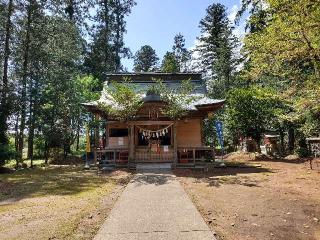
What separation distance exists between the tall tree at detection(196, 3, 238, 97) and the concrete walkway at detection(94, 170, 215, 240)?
32857 mm

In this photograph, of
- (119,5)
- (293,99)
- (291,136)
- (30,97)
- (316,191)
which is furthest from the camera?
(119,5)

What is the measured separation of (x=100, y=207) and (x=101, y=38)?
1426 inches

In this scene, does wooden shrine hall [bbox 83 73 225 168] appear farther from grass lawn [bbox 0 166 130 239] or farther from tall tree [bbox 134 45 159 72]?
tall tree [bbox 134 45 159 72]

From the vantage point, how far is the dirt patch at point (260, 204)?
762 cm

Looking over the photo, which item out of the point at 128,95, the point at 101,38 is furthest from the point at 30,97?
the point at 101,38

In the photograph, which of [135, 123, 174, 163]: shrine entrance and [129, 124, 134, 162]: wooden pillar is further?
[135, 123, 174, 163]: shrine entrance

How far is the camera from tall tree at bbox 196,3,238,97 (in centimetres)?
4594

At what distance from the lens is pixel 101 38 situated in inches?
1706

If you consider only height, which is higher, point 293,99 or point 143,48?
point 143,48

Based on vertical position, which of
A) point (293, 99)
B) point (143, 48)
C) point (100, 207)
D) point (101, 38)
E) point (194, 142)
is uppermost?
point (143, 48)

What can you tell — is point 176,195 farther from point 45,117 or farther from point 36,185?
point 45,117

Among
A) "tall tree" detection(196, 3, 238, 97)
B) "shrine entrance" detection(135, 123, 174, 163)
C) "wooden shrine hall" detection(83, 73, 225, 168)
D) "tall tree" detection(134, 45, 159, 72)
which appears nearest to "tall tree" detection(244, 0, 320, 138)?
"wooden shrine hall" detection(83, 73, 225, 168)

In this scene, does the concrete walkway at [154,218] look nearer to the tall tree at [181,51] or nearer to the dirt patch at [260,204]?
the dirt patch at [260,204]

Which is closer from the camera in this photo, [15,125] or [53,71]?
[15,125]
